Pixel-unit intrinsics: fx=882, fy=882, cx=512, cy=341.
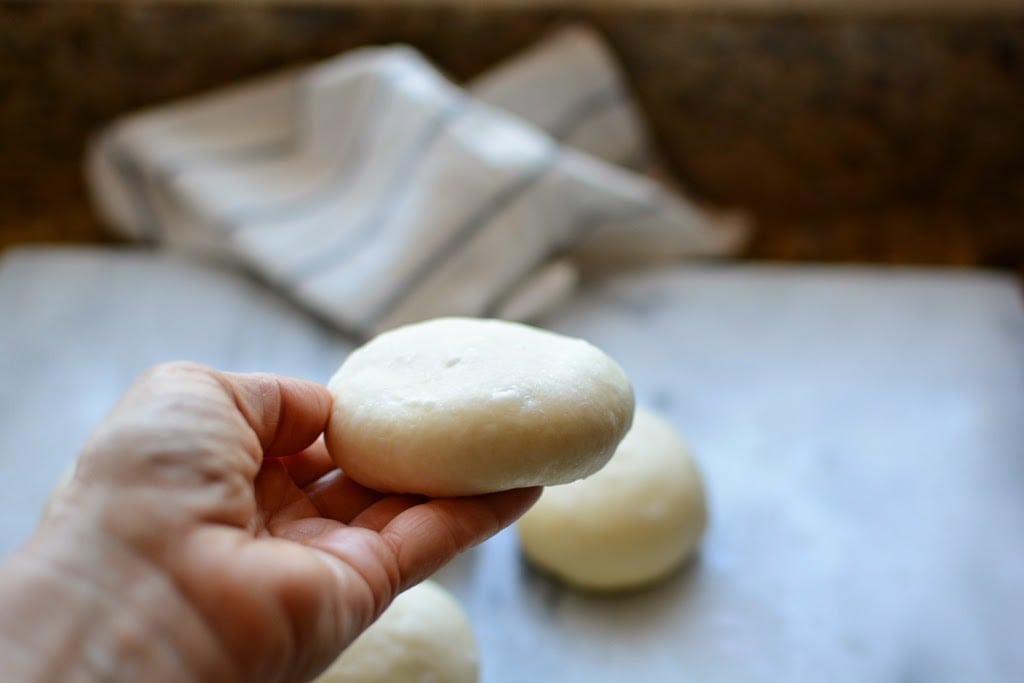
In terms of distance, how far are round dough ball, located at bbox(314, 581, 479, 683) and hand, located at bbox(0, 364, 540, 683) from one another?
0.17 meters

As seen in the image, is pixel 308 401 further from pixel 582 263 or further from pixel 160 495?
pixel 582 263

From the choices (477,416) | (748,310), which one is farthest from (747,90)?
(477,416)

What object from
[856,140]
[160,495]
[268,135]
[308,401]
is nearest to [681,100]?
[856,140]

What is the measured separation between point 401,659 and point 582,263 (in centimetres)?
73

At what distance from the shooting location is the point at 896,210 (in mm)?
1540

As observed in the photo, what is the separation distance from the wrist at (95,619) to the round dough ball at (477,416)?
19 centimetres

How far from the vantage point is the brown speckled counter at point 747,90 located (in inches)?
54.6

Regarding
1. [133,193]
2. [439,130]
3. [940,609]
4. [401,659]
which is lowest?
[940,609]

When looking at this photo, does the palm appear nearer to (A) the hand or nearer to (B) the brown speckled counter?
(A) the hand

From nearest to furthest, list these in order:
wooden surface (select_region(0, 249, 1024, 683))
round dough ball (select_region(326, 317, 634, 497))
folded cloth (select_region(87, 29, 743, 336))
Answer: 1. round dough ball (select_region(326, 317, 634, 497))
2. wooden surface (select_region(0, 249, 1024, 683))
3. folded cloth (select_region(87, 29, 743, 336))

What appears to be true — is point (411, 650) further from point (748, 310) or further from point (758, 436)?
point (748, 310)

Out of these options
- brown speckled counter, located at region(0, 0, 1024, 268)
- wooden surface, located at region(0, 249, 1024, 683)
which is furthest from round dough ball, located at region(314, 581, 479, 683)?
brown speckled counter, located at region(0, 0, 1024, 268)

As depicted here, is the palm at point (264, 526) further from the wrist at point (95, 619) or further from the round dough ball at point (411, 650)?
the round dough ball at point (411, 650)

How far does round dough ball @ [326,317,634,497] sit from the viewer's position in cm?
66
